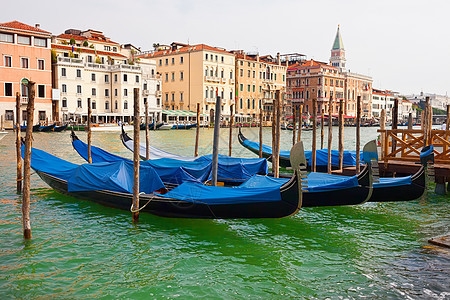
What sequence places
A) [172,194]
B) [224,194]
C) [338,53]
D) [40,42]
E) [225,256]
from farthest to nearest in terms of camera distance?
1. [338,53]
2. [40,42]
3. [172,194]
4. [224,194]
5. [225,256]

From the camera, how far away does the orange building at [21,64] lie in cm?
2442

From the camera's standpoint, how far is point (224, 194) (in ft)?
16.2

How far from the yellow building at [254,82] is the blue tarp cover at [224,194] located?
31.4 metres

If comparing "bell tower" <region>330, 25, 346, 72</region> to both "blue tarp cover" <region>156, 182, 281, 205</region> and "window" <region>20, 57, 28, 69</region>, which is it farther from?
"blue tarp cover" <region>156, 182, 281, 205</region>

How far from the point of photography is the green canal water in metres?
3.58

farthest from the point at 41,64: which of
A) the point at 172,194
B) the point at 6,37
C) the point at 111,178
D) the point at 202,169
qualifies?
the point at 172,194

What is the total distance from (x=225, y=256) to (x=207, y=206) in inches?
30.7

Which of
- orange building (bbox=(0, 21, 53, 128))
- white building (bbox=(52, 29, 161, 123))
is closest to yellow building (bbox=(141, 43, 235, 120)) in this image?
white building (bbox=(52, 29, 161, 123))

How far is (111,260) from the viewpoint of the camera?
4.23 meters

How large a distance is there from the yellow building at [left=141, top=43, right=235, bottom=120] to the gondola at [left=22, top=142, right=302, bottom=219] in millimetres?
28270

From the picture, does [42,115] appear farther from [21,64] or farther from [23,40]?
[23,40]

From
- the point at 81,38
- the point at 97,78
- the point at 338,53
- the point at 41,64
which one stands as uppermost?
the point at 338,53

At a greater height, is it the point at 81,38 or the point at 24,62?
the point at 81,38

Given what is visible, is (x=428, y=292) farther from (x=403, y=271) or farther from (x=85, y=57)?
(x=85, y=57)
